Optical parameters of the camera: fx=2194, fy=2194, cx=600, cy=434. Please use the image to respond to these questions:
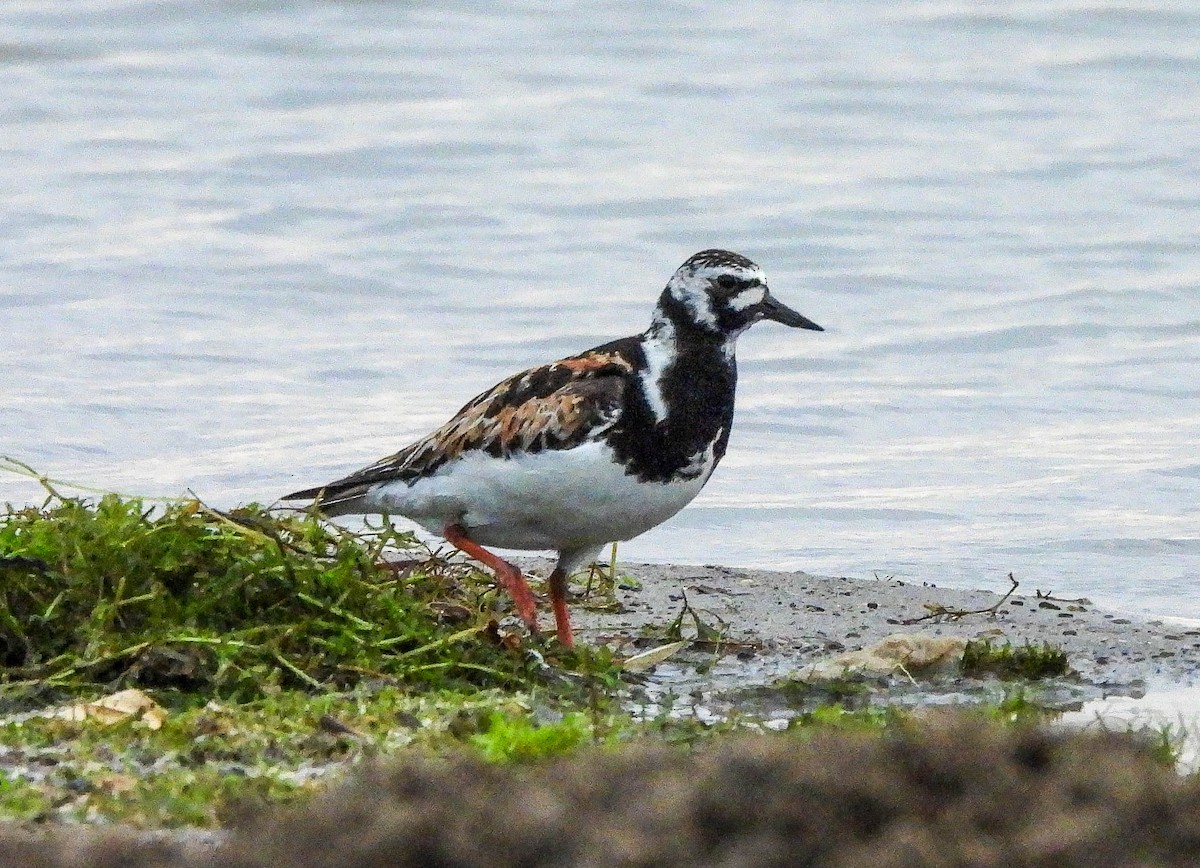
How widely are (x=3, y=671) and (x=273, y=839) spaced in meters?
2.35

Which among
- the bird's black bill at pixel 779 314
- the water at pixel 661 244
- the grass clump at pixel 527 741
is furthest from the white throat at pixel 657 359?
the water at pixel 661 244

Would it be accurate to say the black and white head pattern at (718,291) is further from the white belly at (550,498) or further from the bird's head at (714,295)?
the white belly at (550,498)

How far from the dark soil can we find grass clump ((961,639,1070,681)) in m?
2.64

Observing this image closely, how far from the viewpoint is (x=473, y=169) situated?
15.9 meters

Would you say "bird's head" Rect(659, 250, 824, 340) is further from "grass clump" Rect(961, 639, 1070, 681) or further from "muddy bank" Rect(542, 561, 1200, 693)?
"grass clump" Rect(961, 639, 1070, 681)

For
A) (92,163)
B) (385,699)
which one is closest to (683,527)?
(385,699)

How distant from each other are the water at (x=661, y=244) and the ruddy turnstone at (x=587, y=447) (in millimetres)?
2362

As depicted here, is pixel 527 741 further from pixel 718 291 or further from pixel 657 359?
pixel 718 291

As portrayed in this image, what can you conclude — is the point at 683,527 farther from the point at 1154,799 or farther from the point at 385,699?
the point at 1154,799

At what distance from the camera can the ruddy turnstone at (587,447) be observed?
255 inches

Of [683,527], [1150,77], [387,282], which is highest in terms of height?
[1150,77]

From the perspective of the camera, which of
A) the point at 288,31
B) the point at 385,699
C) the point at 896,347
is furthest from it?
the point at 288,31

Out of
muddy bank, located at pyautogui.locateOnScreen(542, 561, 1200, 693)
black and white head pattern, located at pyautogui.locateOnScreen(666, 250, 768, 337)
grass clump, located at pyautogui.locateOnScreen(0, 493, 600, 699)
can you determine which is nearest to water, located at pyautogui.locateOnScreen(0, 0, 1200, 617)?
muddy bank, located at pyautogui.locateOnScreen(542, 561, 1200, 693)

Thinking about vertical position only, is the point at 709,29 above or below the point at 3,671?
above
